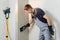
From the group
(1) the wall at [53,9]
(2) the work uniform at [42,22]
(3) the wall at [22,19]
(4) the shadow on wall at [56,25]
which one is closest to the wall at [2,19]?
(3) the wall at [22,19]

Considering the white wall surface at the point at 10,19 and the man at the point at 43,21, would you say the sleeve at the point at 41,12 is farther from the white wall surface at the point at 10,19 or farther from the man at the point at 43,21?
Result: the white wall surface at the point at 10,19

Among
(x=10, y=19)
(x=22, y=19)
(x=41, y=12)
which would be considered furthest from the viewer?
(x=10, y=19)

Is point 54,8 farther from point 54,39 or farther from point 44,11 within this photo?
point 54,39

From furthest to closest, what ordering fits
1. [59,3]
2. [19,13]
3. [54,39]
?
1. [19,13]
2. [54,39]
3. [59,3]

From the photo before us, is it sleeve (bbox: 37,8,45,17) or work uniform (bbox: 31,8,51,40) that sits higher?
sleeve (bbox: 37,8,45,17)

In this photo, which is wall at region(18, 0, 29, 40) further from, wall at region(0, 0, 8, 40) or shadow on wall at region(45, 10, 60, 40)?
shadow on wall at region(45, 10, 60, 40)

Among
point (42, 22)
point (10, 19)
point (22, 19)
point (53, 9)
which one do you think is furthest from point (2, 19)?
point (53, 9)

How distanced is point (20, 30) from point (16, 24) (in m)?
0.13

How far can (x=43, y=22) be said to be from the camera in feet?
7.76

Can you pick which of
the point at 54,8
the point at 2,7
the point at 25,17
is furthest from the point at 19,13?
the point at 54,8

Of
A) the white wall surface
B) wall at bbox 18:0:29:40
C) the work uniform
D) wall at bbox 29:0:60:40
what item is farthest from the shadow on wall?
the white wall surface

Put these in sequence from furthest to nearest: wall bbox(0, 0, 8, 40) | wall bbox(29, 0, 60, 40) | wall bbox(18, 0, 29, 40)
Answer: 1. wall bbox(0, 0, 8, 40)
2. wall bbox(18, 0, 29, 40)
3. wall bbox(29, 0, 60, 40)

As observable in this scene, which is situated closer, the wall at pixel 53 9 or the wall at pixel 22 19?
the wall at pixel 53 9

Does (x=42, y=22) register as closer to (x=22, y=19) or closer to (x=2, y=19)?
(x=22, y=19)
